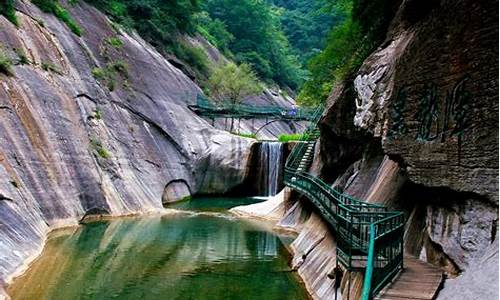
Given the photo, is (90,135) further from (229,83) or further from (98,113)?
(229,83)

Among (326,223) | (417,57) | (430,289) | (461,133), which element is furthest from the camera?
(326,223)

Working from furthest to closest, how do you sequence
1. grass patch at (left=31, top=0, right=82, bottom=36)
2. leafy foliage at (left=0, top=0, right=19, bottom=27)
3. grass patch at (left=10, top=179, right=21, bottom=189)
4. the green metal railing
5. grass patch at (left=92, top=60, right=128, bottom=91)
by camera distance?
grass patch at (left=92, top=60, right=128, bottom=91) → grass patch at (left=31, top=0, right=82, bottom=36) → leafy foliage at (left=0, top=0, right=19, bottom=27) → grass patch at (left=10, top=179, right=21, bottom=189) → the green metal railing

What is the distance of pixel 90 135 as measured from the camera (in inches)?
964

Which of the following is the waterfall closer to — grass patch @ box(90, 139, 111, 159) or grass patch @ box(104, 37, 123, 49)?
grass patch @ box(104, 37, 123, 49)

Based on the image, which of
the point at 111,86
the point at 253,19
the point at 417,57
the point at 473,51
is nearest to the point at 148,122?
the point at 111,86

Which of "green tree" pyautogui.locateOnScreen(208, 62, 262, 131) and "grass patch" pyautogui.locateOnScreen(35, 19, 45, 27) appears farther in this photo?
"green tree" pyautogui.locateOnScreen(208, 62, 262, 131)

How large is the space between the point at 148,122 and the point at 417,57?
2295 cm

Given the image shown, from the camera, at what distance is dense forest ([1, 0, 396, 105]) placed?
20.5 metres

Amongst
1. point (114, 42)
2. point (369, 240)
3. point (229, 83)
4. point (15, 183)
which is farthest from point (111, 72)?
point (369, 240)

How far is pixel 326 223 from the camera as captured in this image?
1541 cm

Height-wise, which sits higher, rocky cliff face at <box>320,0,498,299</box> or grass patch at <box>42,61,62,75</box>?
grass patch at <box>42,61,62,75</box>

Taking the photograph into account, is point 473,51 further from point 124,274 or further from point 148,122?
point 148,122

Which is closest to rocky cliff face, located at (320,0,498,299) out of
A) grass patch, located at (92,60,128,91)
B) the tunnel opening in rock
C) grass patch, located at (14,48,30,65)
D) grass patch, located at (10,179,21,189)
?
grass patch, located at (10,179,21,189)

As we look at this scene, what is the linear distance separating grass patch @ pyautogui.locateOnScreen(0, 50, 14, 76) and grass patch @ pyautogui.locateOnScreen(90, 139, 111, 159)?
507 cm
